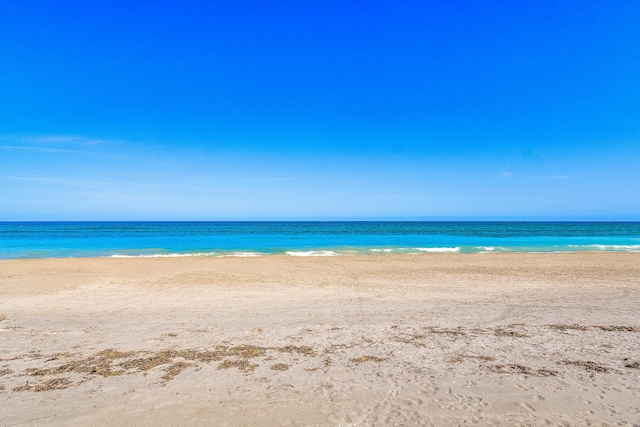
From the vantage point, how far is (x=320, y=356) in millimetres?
6512

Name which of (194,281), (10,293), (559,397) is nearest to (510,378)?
(559,397)

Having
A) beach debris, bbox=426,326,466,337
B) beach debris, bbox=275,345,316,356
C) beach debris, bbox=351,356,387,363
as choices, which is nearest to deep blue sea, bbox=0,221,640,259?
beach debris, bbox=426,326,466,337

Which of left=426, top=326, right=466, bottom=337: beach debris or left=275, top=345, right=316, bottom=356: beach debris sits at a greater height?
left=275, top=345, right=316, bottom=356: beach debris

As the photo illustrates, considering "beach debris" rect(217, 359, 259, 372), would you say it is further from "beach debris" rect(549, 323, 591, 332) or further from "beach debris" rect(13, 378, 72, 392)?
"beach debris" rect(549, 323, 591, 332)

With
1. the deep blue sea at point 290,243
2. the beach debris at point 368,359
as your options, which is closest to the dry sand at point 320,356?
the beach debris at point 368,359

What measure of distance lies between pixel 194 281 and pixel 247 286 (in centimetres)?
275

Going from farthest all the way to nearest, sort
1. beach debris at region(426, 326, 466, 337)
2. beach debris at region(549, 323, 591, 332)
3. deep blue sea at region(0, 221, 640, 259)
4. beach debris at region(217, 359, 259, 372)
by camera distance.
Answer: deep blue sea at region(0, 221, 640, 259) → beach debris at region(549, 323, 591, 332) → beach debris at region(426, 326, 466, 337) → beach debris at region(217, 359, 259, 372)

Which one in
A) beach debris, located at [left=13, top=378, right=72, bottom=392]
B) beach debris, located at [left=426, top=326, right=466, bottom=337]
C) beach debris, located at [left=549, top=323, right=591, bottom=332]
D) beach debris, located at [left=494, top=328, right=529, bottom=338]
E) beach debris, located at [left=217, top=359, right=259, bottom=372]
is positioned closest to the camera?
beach debris, located at [left=13, top=378, right=72, bottom=392]

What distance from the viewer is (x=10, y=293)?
1289 centimetres

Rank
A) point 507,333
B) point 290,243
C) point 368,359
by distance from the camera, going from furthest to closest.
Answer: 1. point 290,243
2. point 507,333
3. point 368,359

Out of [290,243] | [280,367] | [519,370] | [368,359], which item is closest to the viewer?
[519,370]

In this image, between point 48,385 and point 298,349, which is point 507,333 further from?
point 48,385

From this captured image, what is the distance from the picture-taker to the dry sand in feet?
15.3

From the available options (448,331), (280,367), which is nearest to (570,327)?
(448,331)
